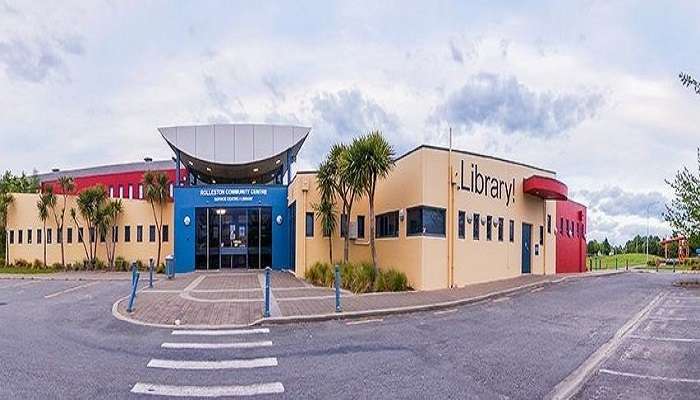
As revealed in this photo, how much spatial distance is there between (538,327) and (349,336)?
3806mm

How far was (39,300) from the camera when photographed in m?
16.9

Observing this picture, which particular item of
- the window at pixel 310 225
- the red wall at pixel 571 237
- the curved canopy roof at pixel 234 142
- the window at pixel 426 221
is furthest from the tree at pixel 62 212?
the red wall at pixel 571 237

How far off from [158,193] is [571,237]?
2260cm

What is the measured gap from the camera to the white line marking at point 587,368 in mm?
6734

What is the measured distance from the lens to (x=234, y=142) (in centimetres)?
3216

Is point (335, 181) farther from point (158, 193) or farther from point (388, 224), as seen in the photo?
point (158, 193)

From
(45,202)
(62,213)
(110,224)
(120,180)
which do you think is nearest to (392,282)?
(110,224)

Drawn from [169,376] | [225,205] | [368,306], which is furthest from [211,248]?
[169,376]

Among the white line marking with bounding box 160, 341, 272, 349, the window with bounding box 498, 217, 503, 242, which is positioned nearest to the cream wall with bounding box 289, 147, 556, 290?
the window with bounding box 498, 217, 503, 242

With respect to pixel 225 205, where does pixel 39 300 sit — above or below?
below

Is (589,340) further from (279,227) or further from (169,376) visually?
(279,227)

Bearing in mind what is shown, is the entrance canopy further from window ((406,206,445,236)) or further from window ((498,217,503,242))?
window ((406,206,445,236))

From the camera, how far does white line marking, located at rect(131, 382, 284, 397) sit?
6.85 m

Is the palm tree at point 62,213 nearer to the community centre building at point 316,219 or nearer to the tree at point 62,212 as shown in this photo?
the tree at point 62,212
